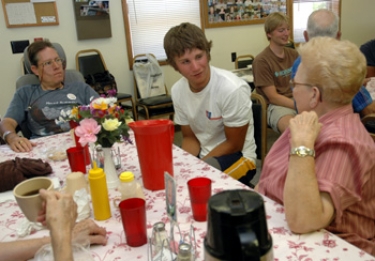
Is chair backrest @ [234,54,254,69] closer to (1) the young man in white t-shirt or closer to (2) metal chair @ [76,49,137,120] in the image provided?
(2) metal chair @ [76,49,137,120]

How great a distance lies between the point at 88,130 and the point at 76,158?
276 millimetres

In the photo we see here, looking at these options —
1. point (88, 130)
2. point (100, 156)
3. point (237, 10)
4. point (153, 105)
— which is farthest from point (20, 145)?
point (237, 10)

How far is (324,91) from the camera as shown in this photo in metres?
1.11

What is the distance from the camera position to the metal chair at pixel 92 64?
4062 mm

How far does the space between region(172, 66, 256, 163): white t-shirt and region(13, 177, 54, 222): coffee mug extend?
1.01 meters

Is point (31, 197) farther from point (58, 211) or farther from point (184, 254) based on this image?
point (184, 254)

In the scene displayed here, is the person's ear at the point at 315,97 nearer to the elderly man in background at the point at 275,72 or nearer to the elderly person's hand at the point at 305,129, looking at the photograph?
the elderly person's hand at the point at 305,129

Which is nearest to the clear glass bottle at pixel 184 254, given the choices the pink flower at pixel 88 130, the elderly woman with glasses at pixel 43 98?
the pink flower at pixel 88 130

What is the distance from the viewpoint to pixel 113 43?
4.31m

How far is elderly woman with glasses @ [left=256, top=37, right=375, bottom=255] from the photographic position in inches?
38.2

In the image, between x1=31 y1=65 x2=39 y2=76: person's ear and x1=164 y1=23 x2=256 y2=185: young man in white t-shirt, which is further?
x1=31 y1=65 x2=39 y2=76: person's ear

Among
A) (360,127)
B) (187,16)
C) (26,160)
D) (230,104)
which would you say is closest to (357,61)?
(360,127)

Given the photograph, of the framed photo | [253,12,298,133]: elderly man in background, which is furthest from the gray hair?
the framed photo

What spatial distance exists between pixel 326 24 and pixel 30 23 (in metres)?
3.05
